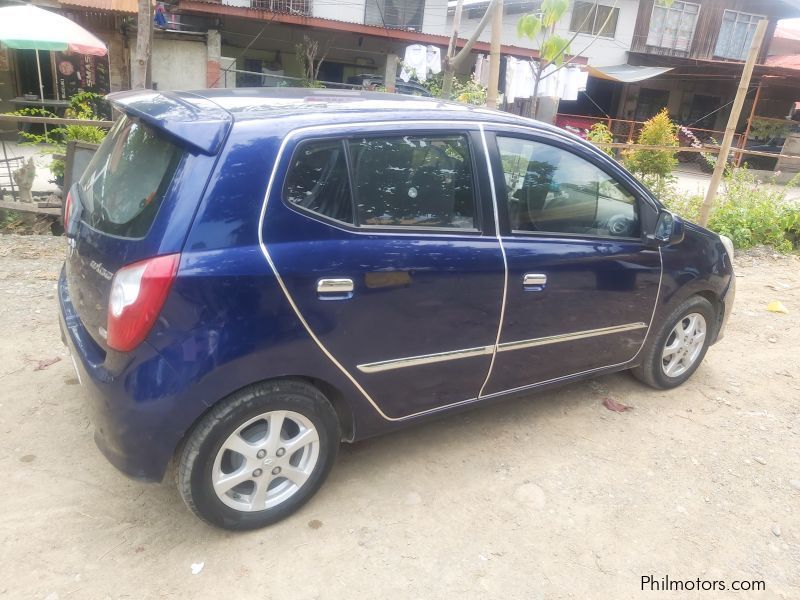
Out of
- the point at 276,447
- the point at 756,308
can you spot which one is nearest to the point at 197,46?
the point at 756,308

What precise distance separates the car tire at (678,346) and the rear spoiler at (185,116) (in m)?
2.75

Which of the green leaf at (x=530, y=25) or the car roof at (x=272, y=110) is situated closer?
the car roof at (x=272, y=110)

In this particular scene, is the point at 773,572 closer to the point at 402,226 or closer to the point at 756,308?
the point at 402,226

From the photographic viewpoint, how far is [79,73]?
49.9 feet

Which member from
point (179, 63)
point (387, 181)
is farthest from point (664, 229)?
point (179, 63)

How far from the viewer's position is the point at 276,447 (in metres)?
2.35

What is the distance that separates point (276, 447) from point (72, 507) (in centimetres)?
94

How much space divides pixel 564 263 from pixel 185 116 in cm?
185

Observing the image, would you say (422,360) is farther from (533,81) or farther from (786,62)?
(786,62)

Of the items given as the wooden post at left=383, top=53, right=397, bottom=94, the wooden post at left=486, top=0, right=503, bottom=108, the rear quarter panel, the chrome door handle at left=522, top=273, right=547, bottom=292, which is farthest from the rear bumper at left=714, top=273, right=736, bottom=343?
the wooden post at left=383, top=53, right=397, bottom=94

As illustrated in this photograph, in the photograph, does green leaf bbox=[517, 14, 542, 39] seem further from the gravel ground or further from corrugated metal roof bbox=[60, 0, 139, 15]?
corrugated metal roof bbox=[60, 0, 139, 15]

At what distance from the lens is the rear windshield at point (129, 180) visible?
84.0 inches

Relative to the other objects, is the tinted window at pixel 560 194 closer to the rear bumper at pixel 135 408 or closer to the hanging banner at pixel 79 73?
the rear bumper at pixel 135 408

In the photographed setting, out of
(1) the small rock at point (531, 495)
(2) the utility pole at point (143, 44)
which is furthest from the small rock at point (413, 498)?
(2) the utility pole at point (143, 44)
